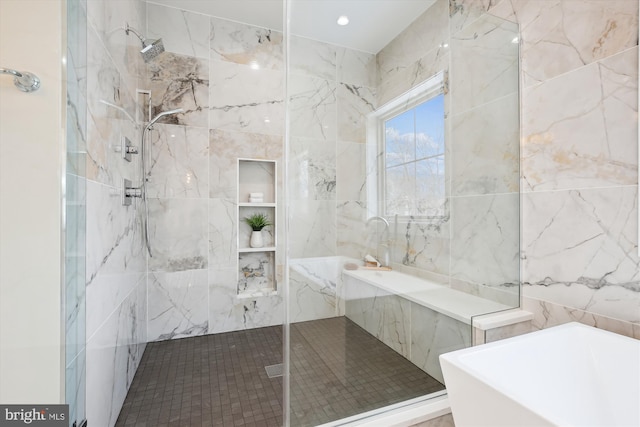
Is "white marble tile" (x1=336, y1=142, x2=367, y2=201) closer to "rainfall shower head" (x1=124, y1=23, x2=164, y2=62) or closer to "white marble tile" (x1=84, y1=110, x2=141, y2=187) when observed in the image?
"white marble tile" (x1=84, y1=110, x2=141, y2=187)

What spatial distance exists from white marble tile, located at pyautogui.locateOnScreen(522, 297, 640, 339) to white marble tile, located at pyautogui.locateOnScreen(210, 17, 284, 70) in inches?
105

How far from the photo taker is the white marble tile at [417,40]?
1665mm

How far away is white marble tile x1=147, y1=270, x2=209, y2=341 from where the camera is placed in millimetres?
2400

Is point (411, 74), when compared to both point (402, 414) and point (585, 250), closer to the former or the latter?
point (585, 250)

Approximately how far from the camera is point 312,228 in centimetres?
132

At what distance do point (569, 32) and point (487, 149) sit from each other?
618mm

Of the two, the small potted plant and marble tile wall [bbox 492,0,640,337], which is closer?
marble tile wall [bbox 492,0,640,337]

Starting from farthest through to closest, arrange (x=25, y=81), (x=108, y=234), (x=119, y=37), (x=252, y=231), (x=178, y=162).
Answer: (x=252, y=231)
(x=178, y=162)
(x=119, y=37)
(x=108, y=234)
(x=25, y=81)

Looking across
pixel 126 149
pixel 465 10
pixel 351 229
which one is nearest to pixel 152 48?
pixel 126 149

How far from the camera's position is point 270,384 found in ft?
5.90

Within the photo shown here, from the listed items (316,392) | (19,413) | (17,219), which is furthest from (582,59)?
(19,413)

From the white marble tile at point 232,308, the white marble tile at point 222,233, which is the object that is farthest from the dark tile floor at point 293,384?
the white marble tile at point 222,233

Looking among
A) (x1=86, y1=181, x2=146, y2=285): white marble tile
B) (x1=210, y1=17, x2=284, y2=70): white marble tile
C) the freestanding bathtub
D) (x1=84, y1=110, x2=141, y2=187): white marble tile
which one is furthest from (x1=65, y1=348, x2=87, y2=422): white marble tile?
(x1=210, y1=17, x2=284, y2=70): white marble tile

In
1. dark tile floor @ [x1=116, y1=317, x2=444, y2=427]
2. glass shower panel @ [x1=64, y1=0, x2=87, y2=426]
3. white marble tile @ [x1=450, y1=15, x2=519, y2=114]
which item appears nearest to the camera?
glass shower panel @ [x1=64, y1=0, x2=87, y2=426]
